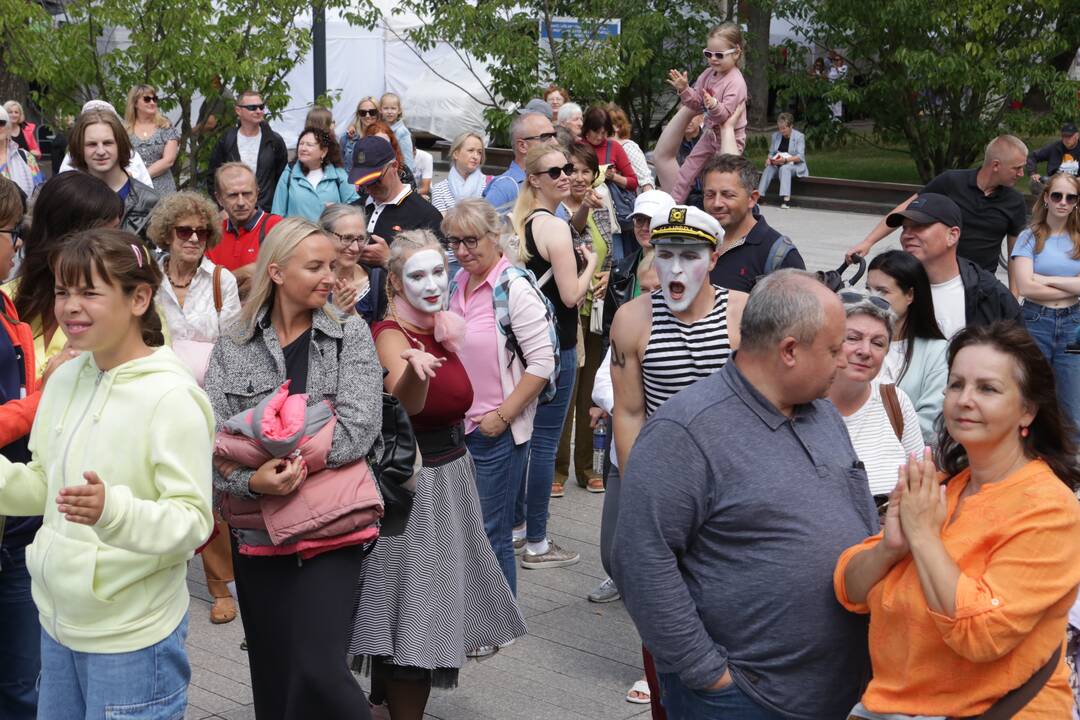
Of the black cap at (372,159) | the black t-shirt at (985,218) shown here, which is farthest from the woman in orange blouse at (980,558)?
the black t-shirt at (985,218)

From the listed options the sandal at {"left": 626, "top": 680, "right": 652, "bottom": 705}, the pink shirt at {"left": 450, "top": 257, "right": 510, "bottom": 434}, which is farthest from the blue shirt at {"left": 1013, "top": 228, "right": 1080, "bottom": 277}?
the sandal at {"left": 626, "top": 680, "right": 652, "bottom": 705}

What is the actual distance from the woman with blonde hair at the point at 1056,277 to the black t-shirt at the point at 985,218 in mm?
136

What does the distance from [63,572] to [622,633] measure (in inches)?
131

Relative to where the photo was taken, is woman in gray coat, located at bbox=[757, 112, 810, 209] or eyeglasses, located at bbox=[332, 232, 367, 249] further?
woman in gray coat, located at bbox=[757, 112, 810, 209]

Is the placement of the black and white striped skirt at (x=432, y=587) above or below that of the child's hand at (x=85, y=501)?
below

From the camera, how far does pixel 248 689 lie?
5.55 meters

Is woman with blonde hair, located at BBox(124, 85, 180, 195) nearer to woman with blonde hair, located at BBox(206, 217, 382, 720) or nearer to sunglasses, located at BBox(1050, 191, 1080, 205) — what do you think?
sunglasses, located at BBox(1050, 191, 1080, 205)

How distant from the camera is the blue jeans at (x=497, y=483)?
5.84 m

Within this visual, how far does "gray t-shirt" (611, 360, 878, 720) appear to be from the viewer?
3318 mm

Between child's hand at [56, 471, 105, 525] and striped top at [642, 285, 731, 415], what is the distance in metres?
2.27

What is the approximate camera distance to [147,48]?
12.8m

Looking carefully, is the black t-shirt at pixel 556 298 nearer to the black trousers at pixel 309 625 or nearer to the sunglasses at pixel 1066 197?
the black trousers at pixel 309 625

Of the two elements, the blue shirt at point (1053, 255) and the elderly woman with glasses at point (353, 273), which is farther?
the blue shirt at point (1053, 255)

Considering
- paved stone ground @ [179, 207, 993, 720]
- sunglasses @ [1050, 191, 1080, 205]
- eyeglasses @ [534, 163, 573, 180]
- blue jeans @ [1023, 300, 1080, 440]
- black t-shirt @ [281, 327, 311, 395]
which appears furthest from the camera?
sunglasses @ [1050, 191, 1080, 205]
